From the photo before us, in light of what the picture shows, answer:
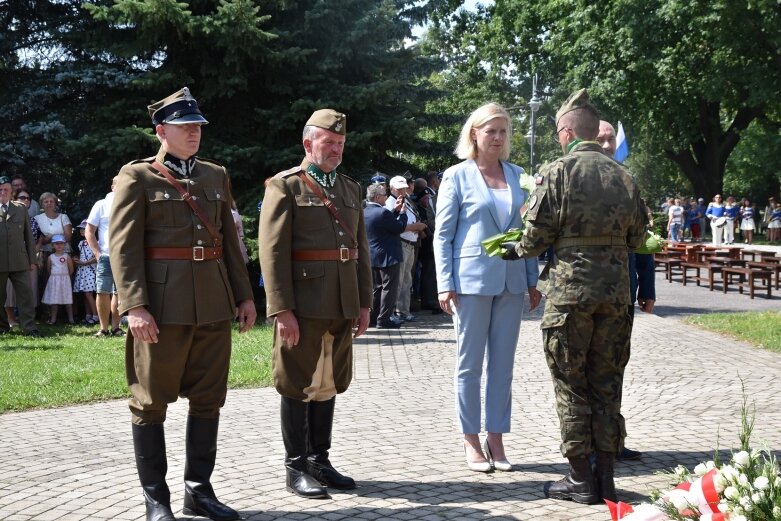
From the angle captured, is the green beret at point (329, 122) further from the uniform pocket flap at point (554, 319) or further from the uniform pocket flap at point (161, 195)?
the uniform pocket flap at point (554, 319)

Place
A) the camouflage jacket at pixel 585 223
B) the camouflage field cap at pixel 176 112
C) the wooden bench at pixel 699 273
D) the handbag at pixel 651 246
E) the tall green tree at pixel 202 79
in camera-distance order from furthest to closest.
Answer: the wooden bench at pixel 699 273
the tall green tree at pixel 202 79
the handbag at pixel 651 246
the camouflage jacket at pixel 585 223
the camouflage field cap at pixel 176 112

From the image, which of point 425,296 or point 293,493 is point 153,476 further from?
point 425,296

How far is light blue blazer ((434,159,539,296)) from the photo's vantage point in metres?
5.79

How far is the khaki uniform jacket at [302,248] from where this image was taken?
525 centimetres

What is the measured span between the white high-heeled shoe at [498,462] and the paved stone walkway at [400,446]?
0.07 m

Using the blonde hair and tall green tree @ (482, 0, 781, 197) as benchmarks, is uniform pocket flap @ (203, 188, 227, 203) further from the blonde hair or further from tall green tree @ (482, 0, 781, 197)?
tall green tree @ (482, 0, 781, 197)

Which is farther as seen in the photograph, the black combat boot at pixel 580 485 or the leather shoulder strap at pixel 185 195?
the black combat boot at pixel 580 485

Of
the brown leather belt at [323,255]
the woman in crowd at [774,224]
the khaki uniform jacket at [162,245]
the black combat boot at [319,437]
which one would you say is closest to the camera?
the khaki uniform jacket at [162,245]

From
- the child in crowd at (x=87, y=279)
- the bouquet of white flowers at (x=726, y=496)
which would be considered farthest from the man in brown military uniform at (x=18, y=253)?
the bouquet of white flowers at (x=726, y=496)

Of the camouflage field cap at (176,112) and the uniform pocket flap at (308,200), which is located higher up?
the camouflage field cap at (176,112)

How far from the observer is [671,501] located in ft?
11.7

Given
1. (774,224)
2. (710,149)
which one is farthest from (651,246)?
(774,224)

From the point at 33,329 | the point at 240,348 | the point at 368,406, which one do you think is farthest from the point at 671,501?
the point at 33,329

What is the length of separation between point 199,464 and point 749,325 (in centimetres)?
990
